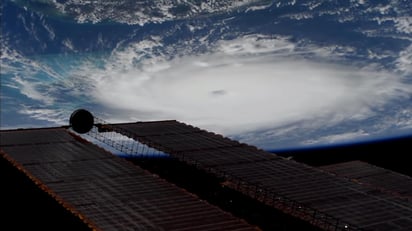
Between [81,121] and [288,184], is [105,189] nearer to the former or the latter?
[288,184]

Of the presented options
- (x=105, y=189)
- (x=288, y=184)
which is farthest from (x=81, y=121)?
(x=288, y=184)

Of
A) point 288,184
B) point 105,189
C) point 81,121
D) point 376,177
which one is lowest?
point 105,189

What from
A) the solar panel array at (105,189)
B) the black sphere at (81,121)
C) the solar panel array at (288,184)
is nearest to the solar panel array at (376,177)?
A: the solar panel array at (288,184)

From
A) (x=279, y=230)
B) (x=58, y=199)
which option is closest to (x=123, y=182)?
(x=58, y=199)

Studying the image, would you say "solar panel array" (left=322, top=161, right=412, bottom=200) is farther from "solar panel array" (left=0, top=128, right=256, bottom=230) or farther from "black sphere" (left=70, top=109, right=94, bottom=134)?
"black sphere" (left=70, top=109, right=94, bottom=134)

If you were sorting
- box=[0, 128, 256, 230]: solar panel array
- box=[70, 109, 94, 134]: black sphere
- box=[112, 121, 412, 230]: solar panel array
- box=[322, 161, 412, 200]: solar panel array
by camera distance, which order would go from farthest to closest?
box=[70, 109, 94, 134]: black sphere < box=[322, 161, 412, 200]: solar panel array < box=[112, 121, 412, 230]: solar panel array < box=[0, 128, 256, 230]: solar panel array

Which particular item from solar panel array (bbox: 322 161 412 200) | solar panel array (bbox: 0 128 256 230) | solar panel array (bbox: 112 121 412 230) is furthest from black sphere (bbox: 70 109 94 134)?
solar panel array (bbox: 322 161 412 200)
